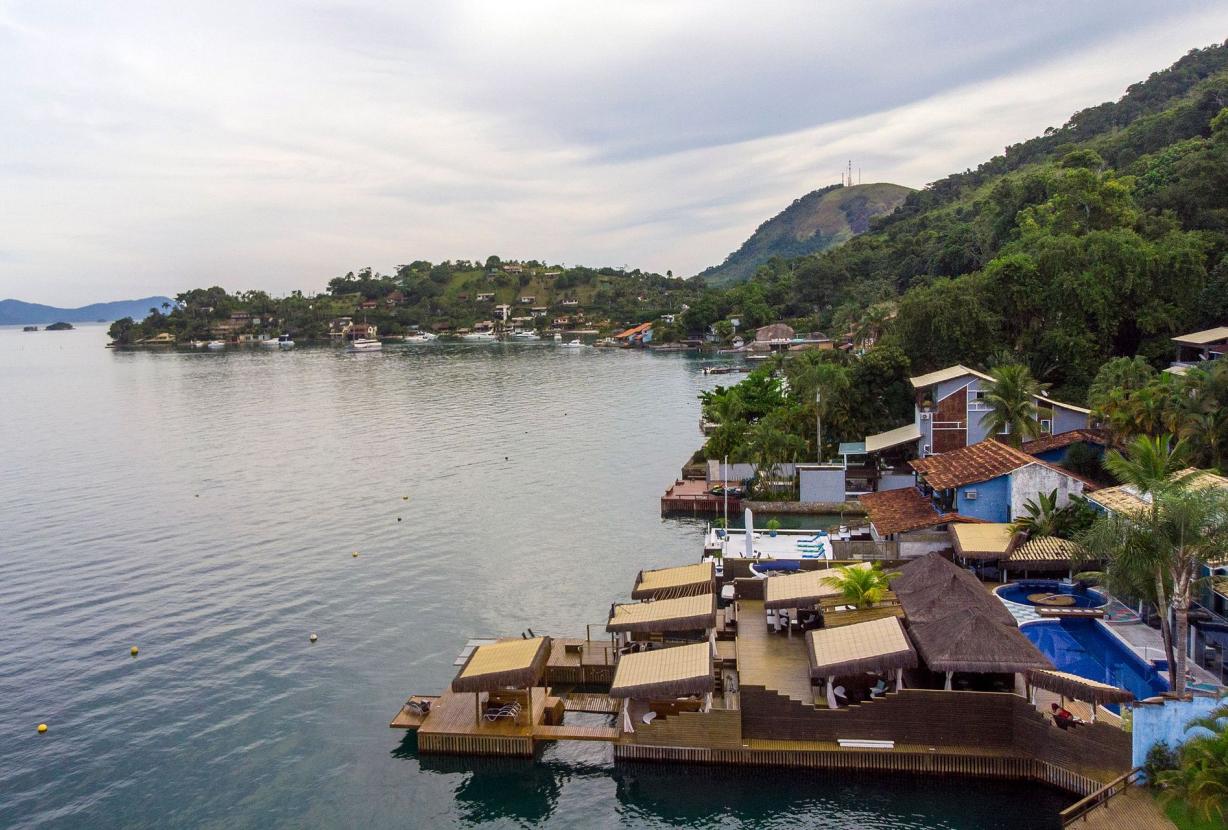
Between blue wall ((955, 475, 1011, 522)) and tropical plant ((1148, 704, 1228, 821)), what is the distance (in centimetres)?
1748

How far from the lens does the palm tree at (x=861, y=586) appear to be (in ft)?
82.9

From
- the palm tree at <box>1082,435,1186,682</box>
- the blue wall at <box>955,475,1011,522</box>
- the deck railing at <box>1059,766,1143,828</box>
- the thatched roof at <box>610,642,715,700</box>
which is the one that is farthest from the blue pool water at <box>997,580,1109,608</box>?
the thatched roof at <box>610,642,715,700</box>

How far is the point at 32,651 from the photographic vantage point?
103 ft

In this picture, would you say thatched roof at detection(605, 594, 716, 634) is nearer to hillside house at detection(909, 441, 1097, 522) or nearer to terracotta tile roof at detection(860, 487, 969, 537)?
terracotta tile roof at detection(860, 487, 969, 537)

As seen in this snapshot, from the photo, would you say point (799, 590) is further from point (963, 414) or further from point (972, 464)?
point (963, 414)

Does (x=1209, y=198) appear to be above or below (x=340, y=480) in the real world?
above

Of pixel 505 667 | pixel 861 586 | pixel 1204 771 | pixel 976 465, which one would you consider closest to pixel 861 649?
pixel 861 586

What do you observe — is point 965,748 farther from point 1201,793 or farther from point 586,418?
point 586,418

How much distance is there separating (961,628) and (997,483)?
15.3 metres

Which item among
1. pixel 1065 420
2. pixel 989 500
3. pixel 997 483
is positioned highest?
pixel 1065 420

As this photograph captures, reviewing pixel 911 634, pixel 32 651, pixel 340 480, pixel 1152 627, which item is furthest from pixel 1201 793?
pixel 340 480

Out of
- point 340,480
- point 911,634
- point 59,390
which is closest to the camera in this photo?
point 911,634

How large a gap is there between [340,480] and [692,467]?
77.9ft

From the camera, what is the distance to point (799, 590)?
87.9 feet
